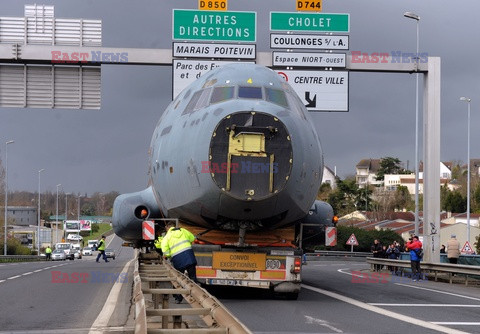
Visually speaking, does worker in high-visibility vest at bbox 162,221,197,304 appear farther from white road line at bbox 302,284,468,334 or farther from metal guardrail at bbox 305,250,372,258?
metal guardrail at bbox 305,250,372,258

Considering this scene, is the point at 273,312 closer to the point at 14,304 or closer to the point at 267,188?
the point at 267,188

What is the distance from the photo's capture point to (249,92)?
44.5 feet

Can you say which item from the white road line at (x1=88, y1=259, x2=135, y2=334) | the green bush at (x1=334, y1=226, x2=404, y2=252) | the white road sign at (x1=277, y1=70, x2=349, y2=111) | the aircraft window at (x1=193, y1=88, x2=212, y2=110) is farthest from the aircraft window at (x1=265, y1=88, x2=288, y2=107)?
the green bush at (x1=334, y1=226, x2=404, y2=252)

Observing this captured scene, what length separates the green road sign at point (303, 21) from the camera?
80.0ft

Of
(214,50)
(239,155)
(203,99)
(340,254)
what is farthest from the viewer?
(340,254)

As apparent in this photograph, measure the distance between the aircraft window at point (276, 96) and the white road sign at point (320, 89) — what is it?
11.0 metres

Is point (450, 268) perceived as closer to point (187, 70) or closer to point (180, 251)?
point (187, 70)

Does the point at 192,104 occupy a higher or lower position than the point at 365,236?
higher

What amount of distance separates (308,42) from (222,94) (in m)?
11.7

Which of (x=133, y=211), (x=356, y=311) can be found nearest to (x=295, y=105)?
(x=356, y=311)

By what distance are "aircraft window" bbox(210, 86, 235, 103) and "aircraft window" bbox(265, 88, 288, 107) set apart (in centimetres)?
62

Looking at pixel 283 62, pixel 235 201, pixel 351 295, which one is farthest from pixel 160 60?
pixel 235 201

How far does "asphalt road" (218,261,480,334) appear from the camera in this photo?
34.9 feet

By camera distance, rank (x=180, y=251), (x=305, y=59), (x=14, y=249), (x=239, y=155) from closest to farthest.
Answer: (x=239, y=155), (x=180, y=251), (x=305, y=59), (x=14, y=249)
